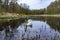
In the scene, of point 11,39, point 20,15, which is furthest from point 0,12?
point 11,39

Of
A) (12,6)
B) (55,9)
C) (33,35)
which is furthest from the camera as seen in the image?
(55,9)

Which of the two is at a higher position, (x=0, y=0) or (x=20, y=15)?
(x=0, y=0)

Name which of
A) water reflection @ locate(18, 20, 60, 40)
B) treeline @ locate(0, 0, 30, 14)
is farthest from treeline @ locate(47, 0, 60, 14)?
water reflection @ locate(18, 20, 60, 40)

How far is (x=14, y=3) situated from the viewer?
55375mm

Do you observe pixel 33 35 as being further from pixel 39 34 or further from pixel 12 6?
pixel 12 6

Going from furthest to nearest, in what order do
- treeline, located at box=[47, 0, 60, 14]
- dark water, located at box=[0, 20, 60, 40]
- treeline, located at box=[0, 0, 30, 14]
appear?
treeline, located at box=[47, 0, 60, 14]
treeline, located at box=[0, 0, 30, 14]
dark water, located at box=[0, 20, 60, 40]

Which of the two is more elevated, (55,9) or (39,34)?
(39,34)

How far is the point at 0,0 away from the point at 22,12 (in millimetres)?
8195

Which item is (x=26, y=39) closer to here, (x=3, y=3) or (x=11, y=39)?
(x=11, y=39)

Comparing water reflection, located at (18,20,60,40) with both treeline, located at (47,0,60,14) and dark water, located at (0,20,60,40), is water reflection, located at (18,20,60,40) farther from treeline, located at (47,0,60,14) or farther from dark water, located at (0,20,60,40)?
treeline, located at (47,0,60,14)

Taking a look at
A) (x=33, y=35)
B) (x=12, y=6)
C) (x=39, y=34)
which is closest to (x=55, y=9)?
(x=12, y=6)

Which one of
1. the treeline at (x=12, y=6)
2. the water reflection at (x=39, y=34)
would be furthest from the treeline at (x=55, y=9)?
the water reflection at (x=39, y=34)

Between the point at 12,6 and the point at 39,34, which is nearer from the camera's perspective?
the point at 39,34

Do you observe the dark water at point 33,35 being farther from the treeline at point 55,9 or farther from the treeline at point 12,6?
the treeline at point 55,9
